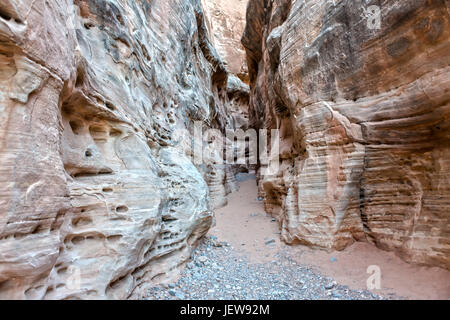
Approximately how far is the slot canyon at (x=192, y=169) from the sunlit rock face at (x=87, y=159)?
0.02 metres

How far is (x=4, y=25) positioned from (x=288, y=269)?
18.6ft

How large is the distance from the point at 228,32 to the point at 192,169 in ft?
86.2

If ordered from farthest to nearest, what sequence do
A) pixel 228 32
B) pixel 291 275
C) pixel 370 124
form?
1. pixel 228 32
2. pixel 370 124
3. pixel 291 275

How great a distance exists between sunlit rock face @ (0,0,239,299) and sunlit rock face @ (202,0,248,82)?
20813mm

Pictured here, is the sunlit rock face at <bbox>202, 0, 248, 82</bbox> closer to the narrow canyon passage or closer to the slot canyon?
the slot canyon

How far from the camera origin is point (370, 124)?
4258mm

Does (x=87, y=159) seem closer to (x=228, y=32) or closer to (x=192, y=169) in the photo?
(x=192, y=169)

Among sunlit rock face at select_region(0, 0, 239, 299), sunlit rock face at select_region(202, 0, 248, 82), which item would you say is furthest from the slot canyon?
sunlit rock face at select_region(202, 0, 248, 82)

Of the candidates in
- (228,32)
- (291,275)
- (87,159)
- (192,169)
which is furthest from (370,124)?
(228,32)

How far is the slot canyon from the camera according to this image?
2186mm

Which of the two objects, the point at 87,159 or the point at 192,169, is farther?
the point at 192,169

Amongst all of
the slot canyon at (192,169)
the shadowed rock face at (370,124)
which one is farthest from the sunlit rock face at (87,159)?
the shadowed rock face at (370,124)

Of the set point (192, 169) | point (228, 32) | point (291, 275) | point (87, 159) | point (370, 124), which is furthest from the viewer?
point (228, 32)

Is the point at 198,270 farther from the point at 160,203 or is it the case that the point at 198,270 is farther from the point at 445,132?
the point at 445,132
